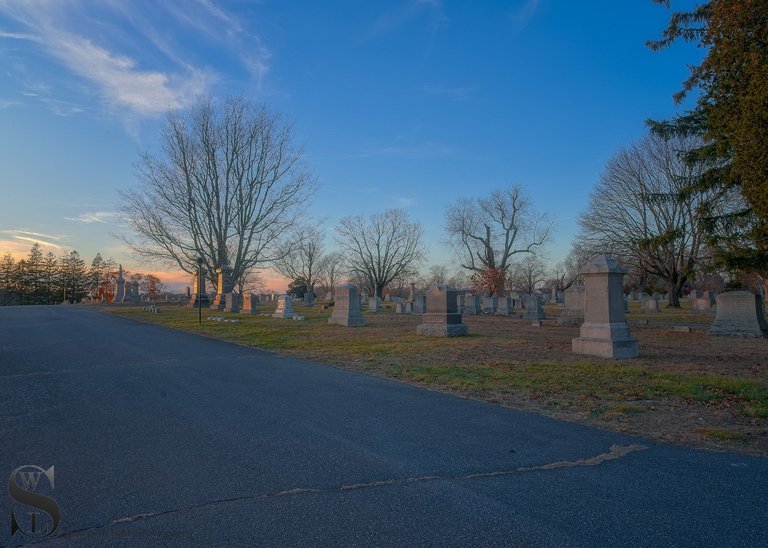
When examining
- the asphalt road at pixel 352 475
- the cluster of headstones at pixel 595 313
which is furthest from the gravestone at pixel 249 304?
the asphalt road at pixel 352 475

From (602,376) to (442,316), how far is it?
7.79 metres

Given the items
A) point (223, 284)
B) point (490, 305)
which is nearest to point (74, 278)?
point (223, 284)

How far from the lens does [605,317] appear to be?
34.9 ft

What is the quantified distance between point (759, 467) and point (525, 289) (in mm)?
67078

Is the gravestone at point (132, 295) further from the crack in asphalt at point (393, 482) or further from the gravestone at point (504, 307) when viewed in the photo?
the crack in asphalt at point (393, 482)

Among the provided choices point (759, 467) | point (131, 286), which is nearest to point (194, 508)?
point (759, 467)

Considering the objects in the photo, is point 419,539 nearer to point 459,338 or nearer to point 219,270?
point 459,338

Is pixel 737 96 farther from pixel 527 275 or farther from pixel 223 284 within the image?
pixel 527 275

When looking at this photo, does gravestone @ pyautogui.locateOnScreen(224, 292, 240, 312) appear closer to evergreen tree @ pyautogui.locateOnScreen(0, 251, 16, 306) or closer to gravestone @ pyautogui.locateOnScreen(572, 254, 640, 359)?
gravestone @ pyautogui.locateOnScreen(572, 254, 640, 359)

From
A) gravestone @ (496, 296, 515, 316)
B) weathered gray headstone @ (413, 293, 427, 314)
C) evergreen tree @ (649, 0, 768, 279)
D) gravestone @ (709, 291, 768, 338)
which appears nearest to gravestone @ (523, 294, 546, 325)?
gravestone @ (496, 296, 515, 316)

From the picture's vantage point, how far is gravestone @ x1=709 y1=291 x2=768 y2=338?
13719 millimetres

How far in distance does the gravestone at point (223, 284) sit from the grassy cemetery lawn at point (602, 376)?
64.8ft

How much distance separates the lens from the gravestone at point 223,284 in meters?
32.8
